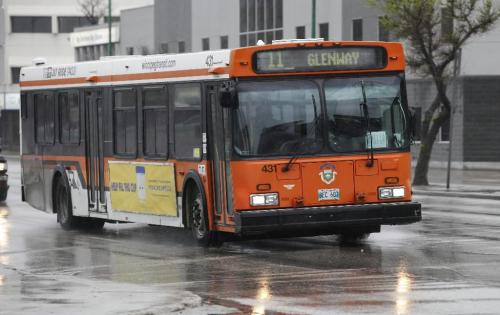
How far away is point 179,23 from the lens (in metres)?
72.6

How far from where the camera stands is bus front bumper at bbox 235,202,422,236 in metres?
16.8

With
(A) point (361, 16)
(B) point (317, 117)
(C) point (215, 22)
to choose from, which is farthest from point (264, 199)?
(C) point (215, 22)

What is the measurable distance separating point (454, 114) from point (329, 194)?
101 ft

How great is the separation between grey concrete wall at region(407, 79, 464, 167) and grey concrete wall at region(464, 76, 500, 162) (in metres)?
0.21

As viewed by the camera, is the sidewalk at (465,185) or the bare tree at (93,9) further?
the bare tree at (93,9)

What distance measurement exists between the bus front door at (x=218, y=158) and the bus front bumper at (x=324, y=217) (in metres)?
0.52

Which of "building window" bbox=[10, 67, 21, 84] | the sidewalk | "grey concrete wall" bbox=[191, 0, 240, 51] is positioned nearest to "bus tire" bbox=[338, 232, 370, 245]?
the sidewalk

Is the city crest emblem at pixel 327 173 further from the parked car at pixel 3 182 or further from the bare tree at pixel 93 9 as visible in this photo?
the bare tree at pixel 93 9

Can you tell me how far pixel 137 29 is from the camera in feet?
261

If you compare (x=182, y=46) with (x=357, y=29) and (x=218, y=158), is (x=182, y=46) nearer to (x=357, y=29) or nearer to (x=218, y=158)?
(x=357, y=29)

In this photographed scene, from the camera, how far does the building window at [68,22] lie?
104250 millimetres

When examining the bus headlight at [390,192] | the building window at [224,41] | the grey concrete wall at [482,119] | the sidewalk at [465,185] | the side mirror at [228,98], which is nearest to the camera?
the side mirror at [228,98]

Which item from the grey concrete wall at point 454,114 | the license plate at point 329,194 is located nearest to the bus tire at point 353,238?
the license plate at point 329,194

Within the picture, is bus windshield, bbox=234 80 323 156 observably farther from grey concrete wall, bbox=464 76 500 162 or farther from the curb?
grey concrete wall, bbox=464 76 500 162
